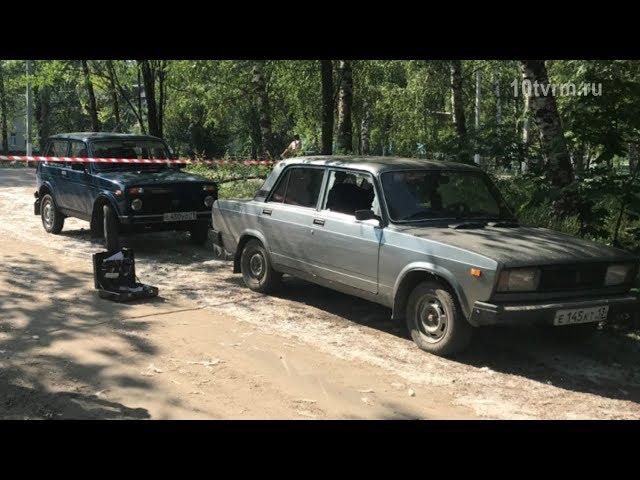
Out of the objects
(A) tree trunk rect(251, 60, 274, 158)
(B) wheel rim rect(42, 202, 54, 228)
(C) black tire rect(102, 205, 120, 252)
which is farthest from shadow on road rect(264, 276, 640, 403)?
(A) tree trunk rect(251, 60, 274, 158)

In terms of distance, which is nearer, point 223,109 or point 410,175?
point 410,175

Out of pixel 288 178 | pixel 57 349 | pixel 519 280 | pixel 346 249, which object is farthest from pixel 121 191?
pixel 519 280

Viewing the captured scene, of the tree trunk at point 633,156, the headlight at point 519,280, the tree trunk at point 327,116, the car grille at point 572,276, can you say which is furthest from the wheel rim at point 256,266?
the tree trunk at point 327,116

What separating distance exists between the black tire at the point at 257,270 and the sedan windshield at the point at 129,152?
4127mm

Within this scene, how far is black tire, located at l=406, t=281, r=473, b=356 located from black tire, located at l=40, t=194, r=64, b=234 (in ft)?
27.3

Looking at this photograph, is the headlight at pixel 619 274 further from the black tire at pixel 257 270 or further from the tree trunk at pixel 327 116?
the tree trunk at pixel 327 116

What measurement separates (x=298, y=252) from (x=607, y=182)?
3.42 m

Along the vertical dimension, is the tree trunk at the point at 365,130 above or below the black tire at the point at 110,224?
above

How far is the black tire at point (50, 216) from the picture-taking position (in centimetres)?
1234

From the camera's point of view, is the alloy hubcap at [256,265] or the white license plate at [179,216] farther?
the white license plate at [179,216]

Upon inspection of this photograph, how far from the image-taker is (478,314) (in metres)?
5.55

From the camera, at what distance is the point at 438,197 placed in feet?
22.4
